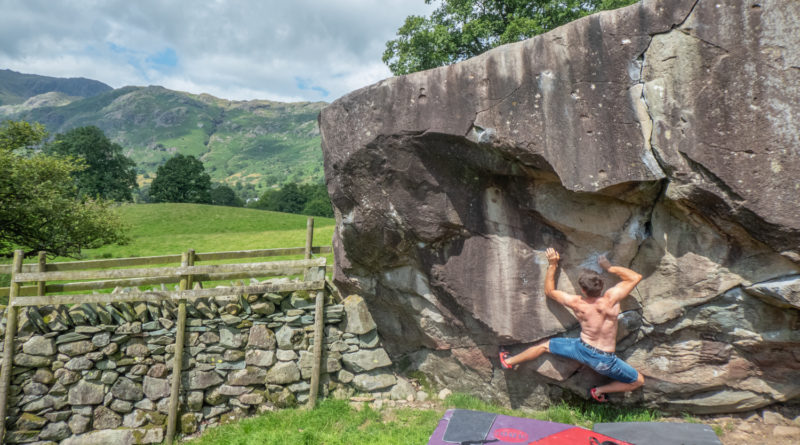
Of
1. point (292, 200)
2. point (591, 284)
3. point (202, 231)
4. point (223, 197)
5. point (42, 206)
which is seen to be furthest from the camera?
point (223, 197)

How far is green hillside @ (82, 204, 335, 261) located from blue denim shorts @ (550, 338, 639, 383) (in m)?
15.0

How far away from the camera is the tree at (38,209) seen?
43.1ft

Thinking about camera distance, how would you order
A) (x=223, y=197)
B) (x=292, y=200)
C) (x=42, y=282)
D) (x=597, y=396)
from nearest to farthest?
(x=597, y=396) < (x=42, y=282) < (x=292, y=200) < (x=223, y=197)

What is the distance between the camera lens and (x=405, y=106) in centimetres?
662

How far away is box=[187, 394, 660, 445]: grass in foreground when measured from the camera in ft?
21.8

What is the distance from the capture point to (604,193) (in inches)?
228

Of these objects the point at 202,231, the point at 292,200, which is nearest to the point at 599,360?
the point at 202,231

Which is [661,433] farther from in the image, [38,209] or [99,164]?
[99,164]

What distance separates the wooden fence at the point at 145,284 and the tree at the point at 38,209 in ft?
23.6

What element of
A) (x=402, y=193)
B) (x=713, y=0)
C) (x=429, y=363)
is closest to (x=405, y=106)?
(x=402, y=193)

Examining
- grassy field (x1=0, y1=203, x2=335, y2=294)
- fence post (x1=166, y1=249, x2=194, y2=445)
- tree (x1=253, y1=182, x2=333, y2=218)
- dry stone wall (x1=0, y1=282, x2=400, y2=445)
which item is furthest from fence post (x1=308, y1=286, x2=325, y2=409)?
tree (x1=253, y1=182, x2=333, y2=218)

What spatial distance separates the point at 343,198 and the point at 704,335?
622 centimetres

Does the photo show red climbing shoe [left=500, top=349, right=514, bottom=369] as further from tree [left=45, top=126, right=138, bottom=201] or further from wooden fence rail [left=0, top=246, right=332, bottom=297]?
tree [left=45, top=126, right=138, bottom=201]

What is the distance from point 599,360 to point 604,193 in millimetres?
2506
